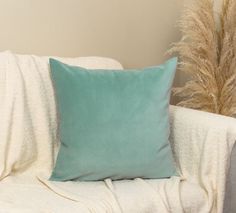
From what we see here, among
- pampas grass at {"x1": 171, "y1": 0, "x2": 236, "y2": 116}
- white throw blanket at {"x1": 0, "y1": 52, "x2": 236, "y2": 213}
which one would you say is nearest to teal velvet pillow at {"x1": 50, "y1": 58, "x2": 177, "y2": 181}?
white throw blanket at {"x1": 0, "y1": 52, "x2": 236, "y2": 213}

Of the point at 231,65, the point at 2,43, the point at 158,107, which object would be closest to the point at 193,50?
the point at 231,65

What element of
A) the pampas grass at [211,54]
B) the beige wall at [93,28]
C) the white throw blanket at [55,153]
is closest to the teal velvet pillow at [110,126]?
the white throw blanket at [55,153]

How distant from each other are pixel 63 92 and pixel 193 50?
3.01ft

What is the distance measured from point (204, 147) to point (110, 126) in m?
0.39

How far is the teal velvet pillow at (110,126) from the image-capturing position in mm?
1517

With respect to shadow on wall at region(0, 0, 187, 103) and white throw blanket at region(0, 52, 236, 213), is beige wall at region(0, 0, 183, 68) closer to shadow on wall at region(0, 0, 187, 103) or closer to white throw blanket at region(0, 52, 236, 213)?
shadow on wall at region(0, 0, 187, 103)

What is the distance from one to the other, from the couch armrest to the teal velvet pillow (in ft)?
0.31

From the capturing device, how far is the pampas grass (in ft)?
6.89

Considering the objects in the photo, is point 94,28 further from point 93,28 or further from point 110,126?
point 110,126

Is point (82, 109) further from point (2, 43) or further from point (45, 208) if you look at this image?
point (2, 43)

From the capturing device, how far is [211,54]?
2.13 meters

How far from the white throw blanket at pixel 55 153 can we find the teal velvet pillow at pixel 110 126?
0.19ft

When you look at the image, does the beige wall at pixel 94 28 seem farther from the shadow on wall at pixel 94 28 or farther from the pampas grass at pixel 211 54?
the pampas grass at pixel 211 54

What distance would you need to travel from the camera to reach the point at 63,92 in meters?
1.58
